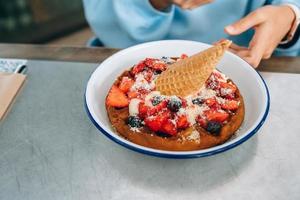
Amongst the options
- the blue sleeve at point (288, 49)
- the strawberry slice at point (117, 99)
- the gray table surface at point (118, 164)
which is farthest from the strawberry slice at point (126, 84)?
the blue sleeve at point (288, 49)

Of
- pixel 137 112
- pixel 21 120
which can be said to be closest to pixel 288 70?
pixel 137 112

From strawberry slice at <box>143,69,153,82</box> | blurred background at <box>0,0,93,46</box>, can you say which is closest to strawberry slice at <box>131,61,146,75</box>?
strawberry slice at <box>143,69,153,82</box>

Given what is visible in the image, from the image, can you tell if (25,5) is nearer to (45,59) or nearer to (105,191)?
(45,59)

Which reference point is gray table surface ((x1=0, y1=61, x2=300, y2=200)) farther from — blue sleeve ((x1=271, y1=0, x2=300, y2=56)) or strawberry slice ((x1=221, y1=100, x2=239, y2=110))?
blue sleeve ((x1=271, y1=0, x2=300, y2=56))

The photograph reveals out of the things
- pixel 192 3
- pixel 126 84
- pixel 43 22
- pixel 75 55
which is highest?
pixel 192 3

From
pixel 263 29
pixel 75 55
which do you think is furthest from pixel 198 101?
pixel 75 55

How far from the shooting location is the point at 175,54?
1136mm

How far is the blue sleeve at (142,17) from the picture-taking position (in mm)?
1271

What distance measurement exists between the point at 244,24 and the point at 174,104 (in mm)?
349

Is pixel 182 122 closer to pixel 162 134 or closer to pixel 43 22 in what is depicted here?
pixel 162 134

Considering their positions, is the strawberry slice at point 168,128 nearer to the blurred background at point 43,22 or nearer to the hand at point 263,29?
the hand at point 263,29

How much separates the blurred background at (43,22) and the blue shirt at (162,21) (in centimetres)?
125

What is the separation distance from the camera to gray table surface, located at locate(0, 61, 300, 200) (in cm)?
82

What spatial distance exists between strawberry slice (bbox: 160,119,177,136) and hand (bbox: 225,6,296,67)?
35cm
